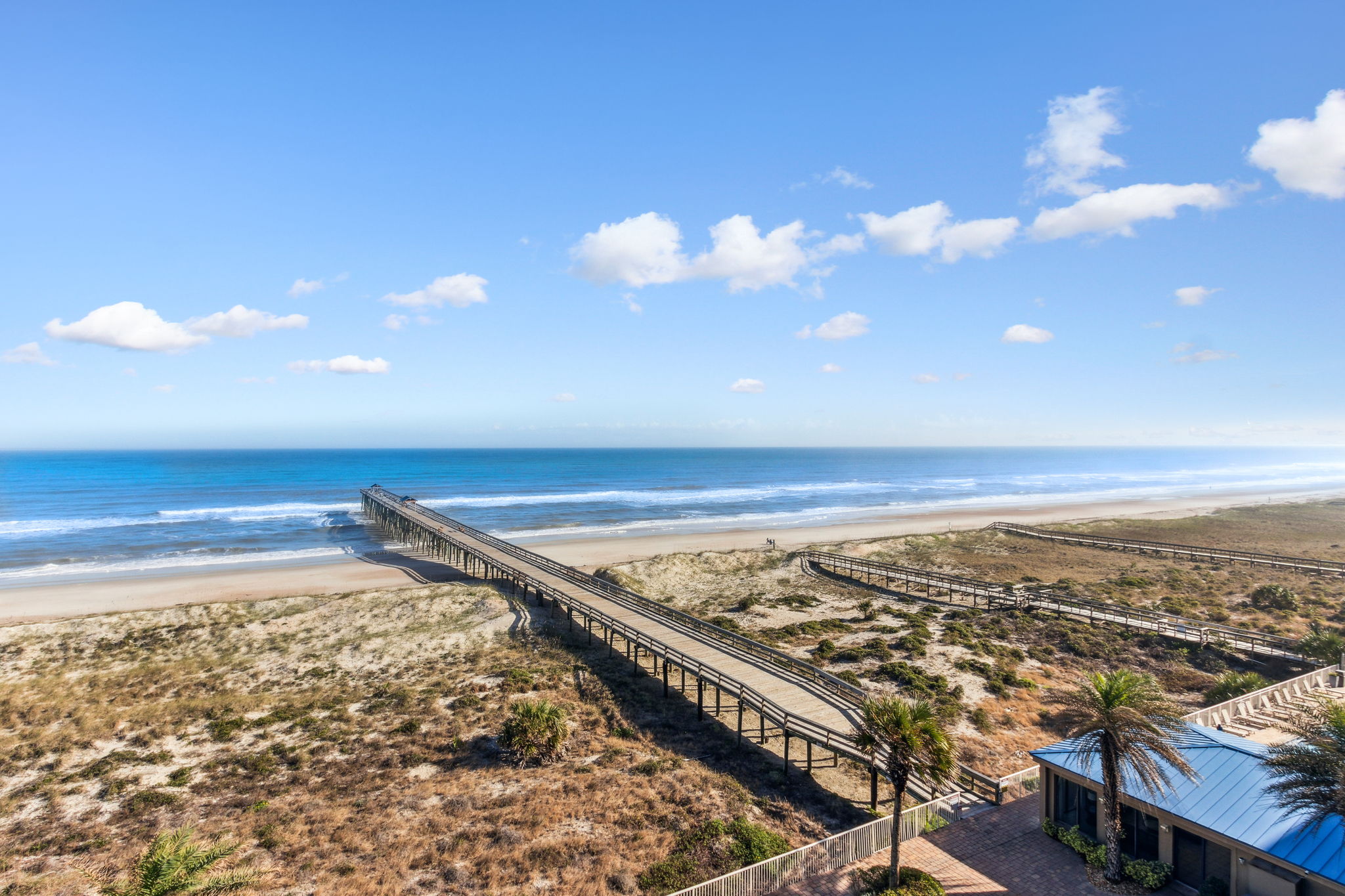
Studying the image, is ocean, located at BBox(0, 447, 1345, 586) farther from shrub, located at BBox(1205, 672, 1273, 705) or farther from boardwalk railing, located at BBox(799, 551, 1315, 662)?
shrub, located at BBox(1205, 672, 1273, 705)

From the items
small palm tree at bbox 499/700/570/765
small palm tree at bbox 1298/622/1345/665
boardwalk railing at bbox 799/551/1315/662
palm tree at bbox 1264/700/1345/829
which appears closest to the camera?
palm tree at bbox 1264/700/1345/829

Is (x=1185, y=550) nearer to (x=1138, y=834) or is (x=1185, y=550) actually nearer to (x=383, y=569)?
(x=1138, y=834)

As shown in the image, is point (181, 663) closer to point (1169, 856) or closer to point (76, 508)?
point (1169, 856)

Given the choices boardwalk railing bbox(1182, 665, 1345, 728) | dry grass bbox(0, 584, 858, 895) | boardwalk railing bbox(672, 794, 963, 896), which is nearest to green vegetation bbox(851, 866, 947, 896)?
boardwalk railing bbox(672, 794, 963, 896)

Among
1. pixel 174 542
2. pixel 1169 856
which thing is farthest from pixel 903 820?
pixel 174 542

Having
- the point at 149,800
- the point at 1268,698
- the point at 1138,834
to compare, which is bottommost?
the point at 149,800

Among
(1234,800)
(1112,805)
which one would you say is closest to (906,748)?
(1112,805)
